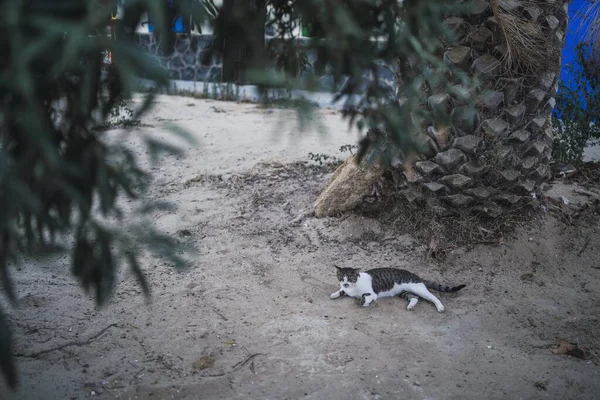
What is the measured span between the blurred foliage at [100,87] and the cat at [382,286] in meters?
2.21

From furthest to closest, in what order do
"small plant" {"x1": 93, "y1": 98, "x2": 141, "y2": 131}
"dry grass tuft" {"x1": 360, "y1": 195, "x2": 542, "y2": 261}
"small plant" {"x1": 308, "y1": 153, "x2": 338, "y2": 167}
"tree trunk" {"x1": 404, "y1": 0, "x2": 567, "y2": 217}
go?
"small plant" {"x1": 308, "y1": 153, "x2": 338, "y2": 167}
"dry grass tuft" {"x1": 360, "y1": 195, "x2": 542, "y2": 261}
"tree trunk" {"x1": 404, "y1": 0, "x2": 567, "y2": 217}
"small plant" {"x1": 93, "y1": 98, "x2": 141, "y2": 131}

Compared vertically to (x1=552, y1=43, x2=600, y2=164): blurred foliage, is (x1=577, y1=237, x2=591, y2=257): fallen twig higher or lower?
lower

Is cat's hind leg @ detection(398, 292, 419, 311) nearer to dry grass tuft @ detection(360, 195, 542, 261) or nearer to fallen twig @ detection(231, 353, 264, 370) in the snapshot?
dry grass tuft @ detection(360, 195, 542, 261)

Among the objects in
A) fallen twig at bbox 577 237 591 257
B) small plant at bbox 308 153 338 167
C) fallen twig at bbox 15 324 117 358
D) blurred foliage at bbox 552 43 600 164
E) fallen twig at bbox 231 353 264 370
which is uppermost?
blurred foliage at bbox 552 43 600 164

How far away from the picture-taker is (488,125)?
4414mm

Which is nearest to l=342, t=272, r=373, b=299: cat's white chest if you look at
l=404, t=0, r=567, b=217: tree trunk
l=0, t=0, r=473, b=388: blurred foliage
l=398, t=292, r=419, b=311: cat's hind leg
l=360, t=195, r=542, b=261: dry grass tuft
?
l=398, t=292, r=419, b=311: cat's hind leg

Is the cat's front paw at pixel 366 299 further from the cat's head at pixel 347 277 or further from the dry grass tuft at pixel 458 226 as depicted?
the dry grass tuft at pixel 458 226

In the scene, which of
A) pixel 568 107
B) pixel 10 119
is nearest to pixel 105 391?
pixel 10 119

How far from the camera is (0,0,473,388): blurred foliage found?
4.04 feet

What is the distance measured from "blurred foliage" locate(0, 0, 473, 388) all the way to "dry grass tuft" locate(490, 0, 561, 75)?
8.38 feet

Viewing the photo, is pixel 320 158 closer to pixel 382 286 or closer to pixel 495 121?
pixel 495 121

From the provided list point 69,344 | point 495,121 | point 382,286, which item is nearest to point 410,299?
point 382,286

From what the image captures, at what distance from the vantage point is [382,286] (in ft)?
13.1

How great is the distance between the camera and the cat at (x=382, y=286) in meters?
3.94
